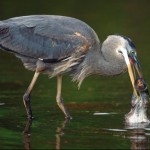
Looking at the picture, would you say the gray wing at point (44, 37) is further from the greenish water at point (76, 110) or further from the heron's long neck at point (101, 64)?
the greenish water at point (76, 110)

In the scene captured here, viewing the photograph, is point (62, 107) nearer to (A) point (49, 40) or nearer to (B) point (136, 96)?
(A) point (49, 40)

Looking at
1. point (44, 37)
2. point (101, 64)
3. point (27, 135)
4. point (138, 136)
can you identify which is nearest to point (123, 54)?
point (101, 64)

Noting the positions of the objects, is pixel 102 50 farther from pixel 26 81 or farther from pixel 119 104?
pixel 26 81

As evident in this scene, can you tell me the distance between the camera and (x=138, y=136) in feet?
37.9

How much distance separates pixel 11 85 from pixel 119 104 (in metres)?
3.08

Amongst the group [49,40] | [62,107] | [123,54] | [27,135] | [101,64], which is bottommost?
[27,135]

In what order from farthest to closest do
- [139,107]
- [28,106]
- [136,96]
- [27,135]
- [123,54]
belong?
1. [28,106]
2. [123,54]
3. [136,96]
4. [139,107]
5. [27,135]

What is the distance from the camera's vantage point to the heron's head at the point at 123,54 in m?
13.1

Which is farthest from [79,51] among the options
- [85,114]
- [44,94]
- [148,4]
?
[148,4]

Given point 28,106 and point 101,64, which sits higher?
point 101,64

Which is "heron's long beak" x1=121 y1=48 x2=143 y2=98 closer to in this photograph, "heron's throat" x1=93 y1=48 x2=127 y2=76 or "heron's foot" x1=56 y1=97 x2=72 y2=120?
"heron's throat" x1=93 y1=48 x2=127 y2=76

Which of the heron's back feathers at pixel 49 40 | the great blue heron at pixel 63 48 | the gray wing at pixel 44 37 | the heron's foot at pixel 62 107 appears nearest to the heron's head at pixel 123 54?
the great blue heron at pixel 63 48

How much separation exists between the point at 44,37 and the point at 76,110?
5.00 feet

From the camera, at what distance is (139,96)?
13102 mm
